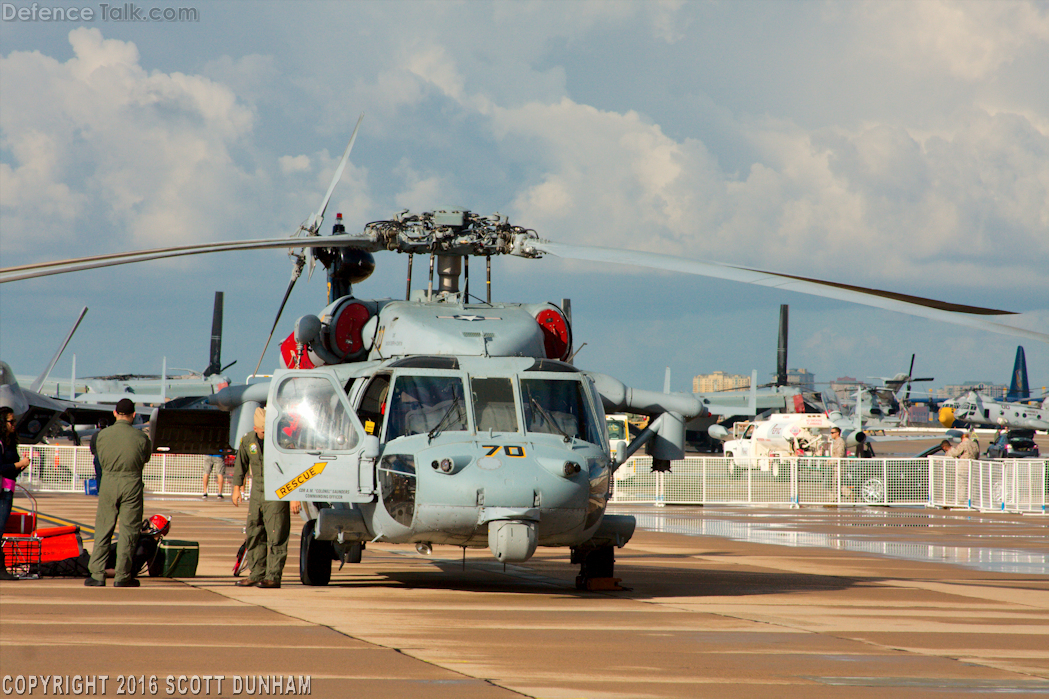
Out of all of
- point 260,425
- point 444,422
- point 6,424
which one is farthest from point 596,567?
point 6,424

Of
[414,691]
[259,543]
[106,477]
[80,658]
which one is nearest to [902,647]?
[414,691]

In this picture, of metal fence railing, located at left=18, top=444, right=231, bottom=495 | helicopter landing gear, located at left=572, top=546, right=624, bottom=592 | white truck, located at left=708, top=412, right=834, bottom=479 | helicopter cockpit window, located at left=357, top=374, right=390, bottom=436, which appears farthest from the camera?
white truck, located at left=708, top=412, right=834, bottom=479

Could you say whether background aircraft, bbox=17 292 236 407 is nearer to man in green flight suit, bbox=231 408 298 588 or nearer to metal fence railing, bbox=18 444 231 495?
metal fence railing, bbox=18 444 231 495

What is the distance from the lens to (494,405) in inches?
441

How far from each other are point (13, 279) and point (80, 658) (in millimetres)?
2349

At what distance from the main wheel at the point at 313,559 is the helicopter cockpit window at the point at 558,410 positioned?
8.91ft

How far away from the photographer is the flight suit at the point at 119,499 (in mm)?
11484

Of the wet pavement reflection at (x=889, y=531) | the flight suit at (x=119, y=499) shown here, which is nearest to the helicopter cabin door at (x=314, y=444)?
the flight suit at (x=119, y=499)

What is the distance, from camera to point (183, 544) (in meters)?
12.8

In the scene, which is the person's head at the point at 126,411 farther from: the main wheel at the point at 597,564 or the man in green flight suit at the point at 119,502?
the main wheel at the point at 597,564

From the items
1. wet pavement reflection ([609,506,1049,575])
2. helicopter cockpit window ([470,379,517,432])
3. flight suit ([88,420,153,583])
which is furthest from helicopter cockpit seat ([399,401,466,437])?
wet pavement reflection ([609,506,1049,575])

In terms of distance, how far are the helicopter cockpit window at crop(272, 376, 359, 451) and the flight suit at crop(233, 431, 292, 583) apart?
2.71 feet

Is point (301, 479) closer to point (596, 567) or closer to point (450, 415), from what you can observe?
point (450, 415)

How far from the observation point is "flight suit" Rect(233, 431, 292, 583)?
38.0 ft
